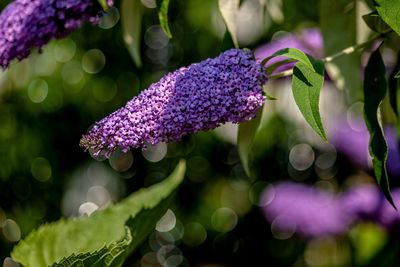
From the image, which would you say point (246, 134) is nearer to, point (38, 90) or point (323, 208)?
point (323, 208)

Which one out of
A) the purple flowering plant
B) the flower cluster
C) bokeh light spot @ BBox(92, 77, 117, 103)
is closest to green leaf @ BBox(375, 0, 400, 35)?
the purple flowering plant

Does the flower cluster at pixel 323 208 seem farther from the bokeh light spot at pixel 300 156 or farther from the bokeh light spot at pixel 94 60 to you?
the bokeh light spot at pixel 94 60

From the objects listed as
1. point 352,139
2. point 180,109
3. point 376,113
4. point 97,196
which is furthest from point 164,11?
point 97,196

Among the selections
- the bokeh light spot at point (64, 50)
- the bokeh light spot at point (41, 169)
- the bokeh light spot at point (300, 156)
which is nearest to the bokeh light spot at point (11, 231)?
the bokeh light spot at point (41, 169)

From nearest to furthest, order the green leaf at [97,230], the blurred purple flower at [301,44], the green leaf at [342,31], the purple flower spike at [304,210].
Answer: the green leaf at [97,230], the green leaf at [342,31], the blurred purple flower at [301,44], the purple flower spike at [304,210]

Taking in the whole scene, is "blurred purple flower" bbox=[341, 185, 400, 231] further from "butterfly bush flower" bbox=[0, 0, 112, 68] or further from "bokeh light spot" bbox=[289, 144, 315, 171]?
"butterfly bush flower" bbox=[0, 0, 112, 68]

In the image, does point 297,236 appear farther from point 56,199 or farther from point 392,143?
point 56,199
